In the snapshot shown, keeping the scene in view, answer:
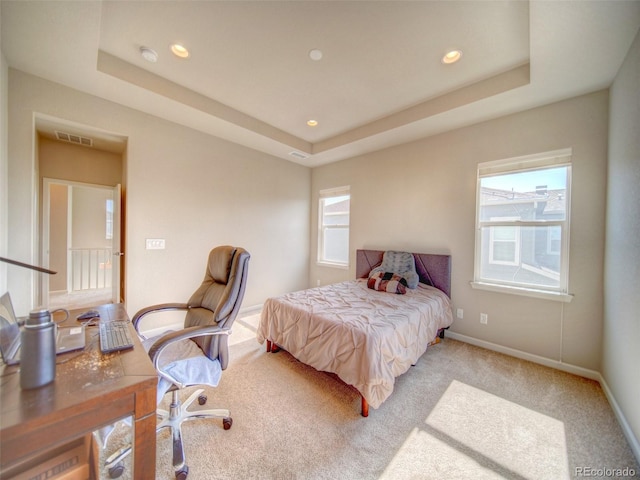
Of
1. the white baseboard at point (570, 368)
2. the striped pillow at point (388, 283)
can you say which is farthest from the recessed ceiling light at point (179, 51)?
the white baseboard at point (570, 368)

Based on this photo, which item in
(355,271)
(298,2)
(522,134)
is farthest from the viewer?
(355,271)

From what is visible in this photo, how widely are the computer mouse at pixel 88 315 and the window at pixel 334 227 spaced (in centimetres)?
356

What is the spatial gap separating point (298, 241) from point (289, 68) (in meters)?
3.10

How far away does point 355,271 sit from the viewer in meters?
4.36

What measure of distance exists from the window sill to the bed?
38cm

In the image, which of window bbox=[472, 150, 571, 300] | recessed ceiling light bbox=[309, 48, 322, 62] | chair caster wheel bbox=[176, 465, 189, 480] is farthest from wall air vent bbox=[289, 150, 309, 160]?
chair caster wheel bbox=[176, 465, 189, 480]

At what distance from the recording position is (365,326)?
2.04 metres

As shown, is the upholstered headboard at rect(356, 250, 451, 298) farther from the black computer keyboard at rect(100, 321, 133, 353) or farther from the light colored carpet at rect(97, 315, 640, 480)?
the black computer keyboard at rect(100, 321, 133, 353)

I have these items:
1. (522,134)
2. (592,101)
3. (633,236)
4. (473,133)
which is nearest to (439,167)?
(473,133)

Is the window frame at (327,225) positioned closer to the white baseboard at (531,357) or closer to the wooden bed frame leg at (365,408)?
the white baseboard at (531,357)

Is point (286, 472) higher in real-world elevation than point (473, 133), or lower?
lower

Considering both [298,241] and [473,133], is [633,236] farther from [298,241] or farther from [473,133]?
[298,241]

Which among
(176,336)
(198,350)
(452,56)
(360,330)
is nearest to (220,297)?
(198,350)

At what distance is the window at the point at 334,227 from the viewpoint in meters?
4.63
